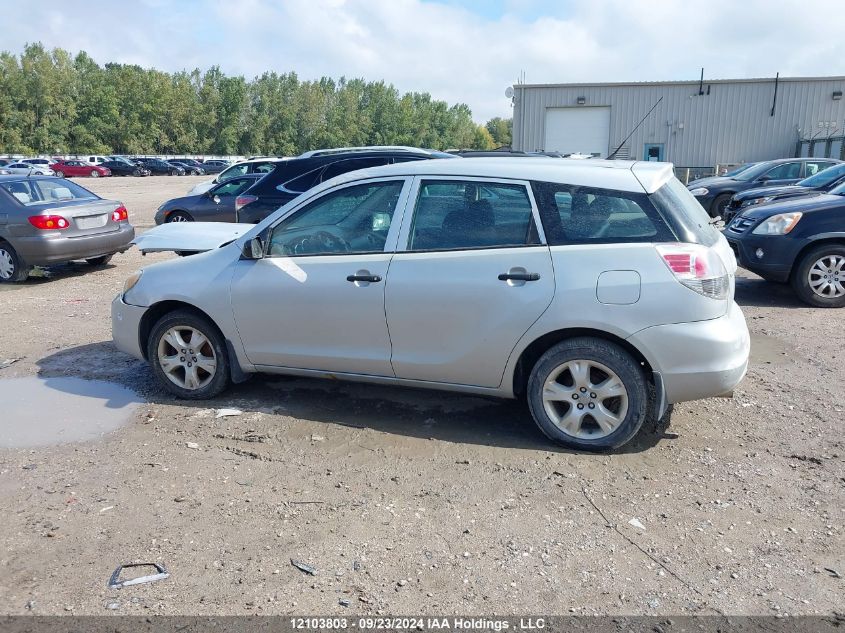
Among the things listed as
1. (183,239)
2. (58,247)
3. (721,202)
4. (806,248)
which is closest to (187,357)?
(183,239)

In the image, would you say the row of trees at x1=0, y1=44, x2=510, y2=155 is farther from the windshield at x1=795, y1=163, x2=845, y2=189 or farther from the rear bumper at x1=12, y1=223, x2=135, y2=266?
the windshield at x1=795, y1=163, x2=845, y2=189

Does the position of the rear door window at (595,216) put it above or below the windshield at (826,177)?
below

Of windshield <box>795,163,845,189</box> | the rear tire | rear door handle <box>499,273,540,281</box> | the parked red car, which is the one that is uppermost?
the parked red car

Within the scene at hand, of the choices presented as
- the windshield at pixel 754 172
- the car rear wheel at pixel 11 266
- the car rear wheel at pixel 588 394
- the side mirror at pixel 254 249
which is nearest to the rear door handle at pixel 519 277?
the car rear wheel at pixel 588 394

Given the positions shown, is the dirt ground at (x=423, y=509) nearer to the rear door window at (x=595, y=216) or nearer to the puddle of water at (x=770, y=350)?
the puddle of water at (x=770, y=350)

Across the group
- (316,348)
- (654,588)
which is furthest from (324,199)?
(654,588)

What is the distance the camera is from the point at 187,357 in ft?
17.3

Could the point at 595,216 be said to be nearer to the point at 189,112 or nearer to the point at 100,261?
the point at 100,261

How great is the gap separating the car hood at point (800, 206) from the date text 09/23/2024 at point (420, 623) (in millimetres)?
7132

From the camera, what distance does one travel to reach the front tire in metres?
5.19

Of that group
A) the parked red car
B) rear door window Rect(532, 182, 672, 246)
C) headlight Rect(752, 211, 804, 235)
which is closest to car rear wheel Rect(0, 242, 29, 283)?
rear door window Rect(532, 182, 672, 246)

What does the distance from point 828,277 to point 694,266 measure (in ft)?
17.1

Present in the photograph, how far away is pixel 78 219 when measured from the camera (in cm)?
1036

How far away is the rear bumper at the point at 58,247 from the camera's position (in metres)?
9.98
